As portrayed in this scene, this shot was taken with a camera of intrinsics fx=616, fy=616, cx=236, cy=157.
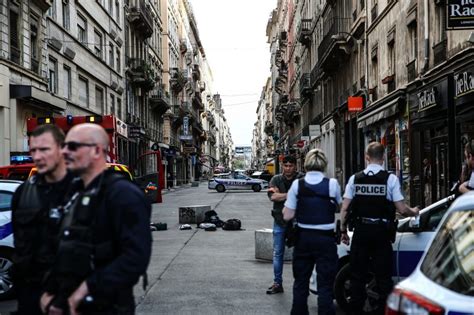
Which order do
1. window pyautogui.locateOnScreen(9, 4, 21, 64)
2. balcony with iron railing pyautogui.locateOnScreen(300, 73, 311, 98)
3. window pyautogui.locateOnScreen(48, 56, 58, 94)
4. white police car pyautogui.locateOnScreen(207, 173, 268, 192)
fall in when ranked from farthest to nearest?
balcony with iron railing pyautogui.locateOnScreen(300, 73, 311, 98) → white police car pyautogui.locateOnScreen(207, 173, 268, 192) → window pyautogui.locateOnScreen(48, 56, 58, 94) → window pyautogui.locateOnScreen(9, 4, 21, 64)

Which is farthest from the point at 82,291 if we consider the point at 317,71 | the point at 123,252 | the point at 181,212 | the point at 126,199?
the point at 317,71

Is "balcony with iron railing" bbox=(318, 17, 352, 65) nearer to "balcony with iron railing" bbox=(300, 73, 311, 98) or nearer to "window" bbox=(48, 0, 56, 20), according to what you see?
"balcony with iron railing" bbox=(300, 73, 311, 98)

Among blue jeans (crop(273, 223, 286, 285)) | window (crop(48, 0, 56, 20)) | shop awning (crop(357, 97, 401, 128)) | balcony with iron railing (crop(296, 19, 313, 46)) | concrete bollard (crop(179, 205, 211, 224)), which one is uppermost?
balcony with iron railing (crop(296, 19, 313, 46))

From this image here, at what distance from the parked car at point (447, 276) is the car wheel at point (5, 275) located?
5979 mm

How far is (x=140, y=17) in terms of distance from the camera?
45.8 m

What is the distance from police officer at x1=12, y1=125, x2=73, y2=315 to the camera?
3.58m

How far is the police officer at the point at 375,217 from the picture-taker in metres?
6.09

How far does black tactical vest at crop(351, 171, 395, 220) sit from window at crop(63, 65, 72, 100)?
2426 cm

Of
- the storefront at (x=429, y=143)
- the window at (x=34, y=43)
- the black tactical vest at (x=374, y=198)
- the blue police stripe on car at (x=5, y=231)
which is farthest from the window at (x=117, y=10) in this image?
the black tactical vest at (x=374, y=198)

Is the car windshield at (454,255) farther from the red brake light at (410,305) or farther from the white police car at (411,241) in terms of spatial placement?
the white police car at (411,241)

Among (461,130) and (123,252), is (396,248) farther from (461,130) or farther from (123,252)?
(461,130)

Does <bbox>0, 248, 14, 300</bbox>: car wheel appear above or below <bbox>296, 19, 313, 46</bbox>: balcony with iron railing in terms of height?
below

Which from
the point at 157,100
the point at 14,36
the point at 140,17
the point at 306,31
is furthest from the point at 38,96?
the point at 157,100

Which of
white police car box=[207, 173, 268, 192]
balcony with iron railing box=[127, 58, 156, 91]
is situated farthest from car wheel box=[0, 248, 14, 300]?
balcony with iron railing box=[127, 58, 156, 91]
